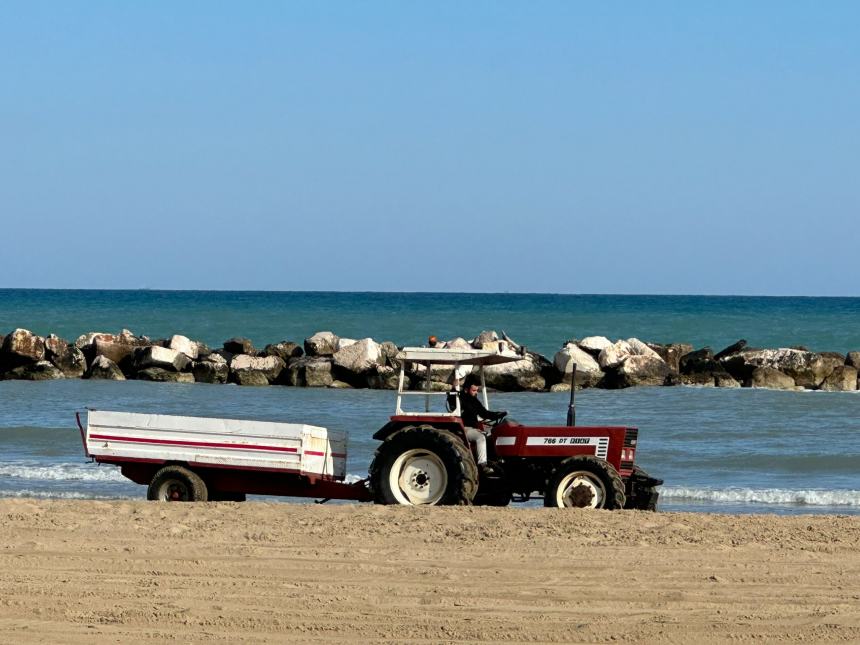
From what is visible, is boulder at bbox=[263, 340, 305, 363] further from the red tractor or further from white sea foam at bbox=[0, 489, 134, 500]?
the red tractor

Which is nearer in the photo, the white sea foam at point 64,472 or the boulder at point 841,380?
the white sea foam at point 64,472

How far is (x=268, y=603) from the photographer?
8148 mm

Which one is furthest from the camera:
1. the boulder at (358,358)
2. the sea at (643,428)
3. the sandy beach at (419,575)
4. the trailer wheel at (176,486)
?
the boulder at (358,358)

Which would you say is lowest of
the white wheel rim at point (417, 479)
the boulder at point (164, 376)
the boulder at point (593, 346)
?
the boulder at point (164, 376)

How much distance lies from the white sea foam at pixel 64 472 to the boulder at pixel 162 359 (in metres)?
12.8

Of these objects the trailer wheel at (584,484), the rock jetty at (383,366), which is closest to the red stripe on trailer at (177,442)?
the trailer wheel at (584,484)

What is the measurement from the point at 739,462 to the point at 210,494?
770 centimetres

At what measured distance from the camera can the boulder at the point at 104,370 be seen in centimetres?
2989

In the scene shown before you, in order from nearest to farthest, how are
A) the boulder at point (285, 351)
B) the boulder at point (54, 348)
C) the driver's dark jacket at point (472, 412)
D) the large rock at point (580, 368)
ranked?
the driver's dark jacket at point (472, 412)
the large rock at point (580, 368)
the boulder at point (54, 348)
the boulder at point (285, 351)

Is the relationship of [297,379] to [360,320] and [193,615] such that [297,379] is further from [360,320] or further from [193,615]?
[360,320]

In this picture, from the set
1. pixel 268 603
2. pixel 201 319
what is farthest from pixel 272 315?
pixel 268 603

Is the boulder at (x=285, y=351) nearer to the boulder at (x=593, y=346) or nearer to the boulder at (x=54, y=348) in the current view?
the boulder at (x=54, y=348)

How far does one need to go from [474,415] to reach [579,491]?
1156 millimetres

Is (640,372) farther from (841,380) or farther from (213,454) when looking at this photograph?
(213,454)
